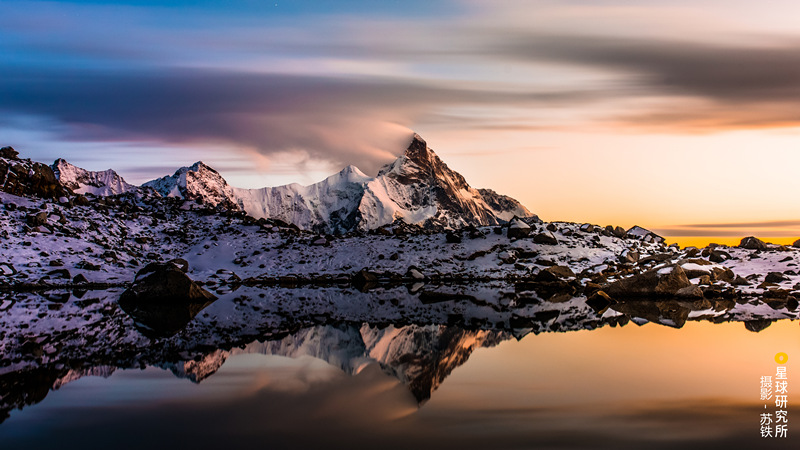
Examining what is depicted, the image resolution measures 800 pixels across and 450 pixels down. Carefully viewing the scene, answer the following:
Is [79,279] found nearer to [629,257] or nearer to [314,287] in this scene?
[314,287]

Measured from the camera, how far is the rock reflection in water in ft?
52.4

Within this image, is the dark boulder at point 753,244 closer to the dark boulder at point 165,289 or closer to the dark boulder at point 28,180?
the dark boulder at point 165,289

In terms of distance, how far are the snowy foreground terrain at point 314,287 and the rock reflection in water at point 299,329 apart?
94 millimetres

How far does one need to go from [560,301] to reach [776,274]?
1866cm

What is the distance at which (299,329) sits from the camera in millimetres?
23781

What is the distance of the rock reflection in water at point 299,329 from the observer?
629 inches

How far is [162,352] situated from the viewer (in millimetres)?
18641

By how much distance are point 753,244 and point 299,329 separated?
52.2m

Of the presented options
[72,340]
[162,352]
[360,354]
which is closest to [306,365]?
[360,354]

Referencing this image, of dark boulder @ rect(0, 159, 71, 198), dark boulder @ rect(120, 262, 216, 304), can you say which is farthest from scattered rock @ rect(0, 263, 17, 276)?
dark boulder @ rect(0, 159, 71, 198)

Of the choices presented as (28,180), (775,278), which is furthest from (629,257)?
(28,180)

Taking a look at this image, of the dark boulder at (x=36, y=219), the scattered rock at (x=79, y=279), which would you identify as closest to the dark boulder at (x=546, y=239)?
the scattered rock at (x=79, y=279)

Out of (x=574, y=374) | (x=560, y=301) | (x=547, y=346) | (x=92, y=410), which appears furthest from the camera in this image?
(x=560, y=301)

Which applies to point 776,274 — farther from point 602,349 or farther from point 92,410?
point 92,410
